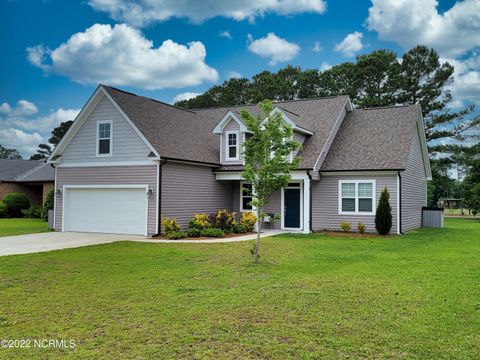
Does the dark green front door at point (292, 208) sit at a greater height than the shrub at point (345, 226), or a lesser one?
→ greater

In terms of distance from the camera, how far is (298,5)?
2023 centimetres

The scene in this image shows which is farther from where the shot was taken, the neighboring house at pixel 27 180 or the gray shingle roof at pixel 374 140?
the neighboring house at pixel 27 180

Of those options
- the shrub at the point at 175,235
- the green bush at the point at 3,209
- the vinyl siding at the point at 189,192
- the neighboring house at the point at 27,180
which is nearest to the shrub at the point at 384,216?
the vinyl siding at the point at 189,192

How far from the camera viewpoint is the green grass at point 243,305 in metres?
5.11

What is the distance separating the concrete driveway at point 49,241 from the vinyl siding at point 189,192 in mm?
2047

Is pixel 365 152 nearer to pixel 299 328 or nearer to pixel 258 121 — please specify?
pixel 258 121

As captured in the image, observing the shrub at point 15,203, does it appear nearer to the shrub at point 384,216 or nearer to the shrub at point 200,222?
the shrub at point 200,222

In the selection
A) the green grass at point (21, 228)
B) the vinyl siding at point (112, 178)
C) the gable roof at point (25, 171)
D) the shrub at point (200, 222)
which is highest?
the gable roof at point (25, 171)

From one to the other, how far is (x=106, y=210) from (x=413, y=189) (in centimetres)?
1543

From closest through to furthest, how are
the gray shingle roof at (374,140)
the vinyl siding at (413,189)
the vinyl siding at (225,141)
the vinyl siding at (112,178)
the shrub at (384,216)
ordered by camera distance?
the vinyl siding at (112,178), the shrub at (384,216), the gray shingle roof at (374,140), the vinyl siding at (413,189), the vinyl siding at (225,141)

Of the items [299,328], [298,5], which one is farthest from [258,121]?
[298,5]

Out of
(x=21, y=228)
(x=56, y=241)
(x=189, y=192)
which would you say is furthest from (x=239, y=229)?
(x=21, y=228)

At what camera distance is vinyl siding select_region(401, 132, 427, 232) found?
2059 cm

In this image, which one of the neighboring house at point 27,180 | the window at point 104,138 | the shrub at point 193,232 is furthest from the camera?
the neighboring house at point 27,180
